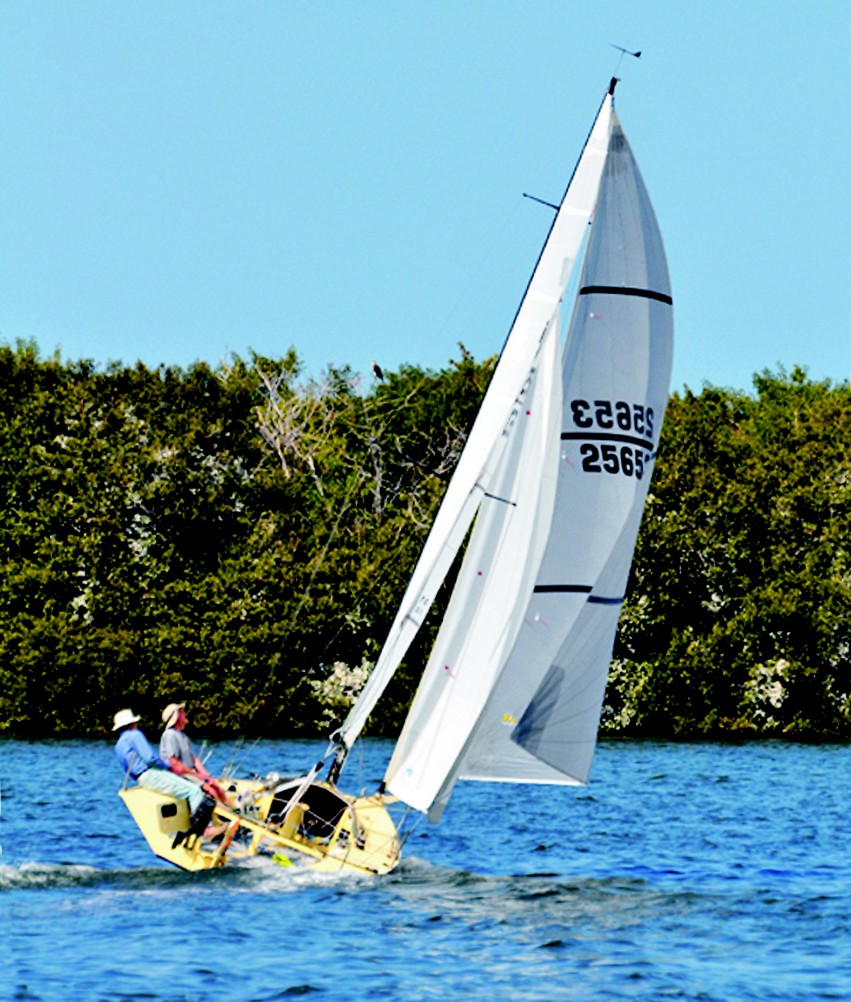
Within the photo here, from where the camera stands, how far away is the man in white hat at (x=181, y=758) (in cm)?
1866

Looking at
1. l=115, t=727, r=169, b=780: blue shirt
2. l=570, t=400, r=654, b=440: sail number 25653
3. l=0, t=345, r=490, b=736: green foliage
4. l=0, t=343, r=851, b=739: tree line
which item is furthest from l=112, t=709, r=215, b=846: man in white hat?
l=0, t=343, r=851, b=739: tree line

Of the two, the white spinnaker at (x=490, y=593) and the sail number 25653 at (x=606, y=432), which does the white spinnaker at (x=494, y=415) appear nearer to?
the white spinnaker at (x=490, y=593)

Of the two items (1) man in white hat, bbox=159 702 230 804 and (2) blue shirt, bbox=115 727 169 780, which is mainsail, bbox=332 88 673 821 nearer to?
(1) man in white hat, bbox=159 702 230 804

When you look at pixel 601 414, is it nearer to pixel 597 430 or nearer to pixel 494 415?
pixel 597 430

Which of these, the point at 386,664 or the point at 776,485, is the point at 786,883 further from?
the point at 776,485

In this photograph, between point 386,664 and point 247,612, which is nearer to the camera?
point 386,664

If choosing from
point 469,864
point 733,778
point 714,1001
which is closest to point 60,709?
point 733,778

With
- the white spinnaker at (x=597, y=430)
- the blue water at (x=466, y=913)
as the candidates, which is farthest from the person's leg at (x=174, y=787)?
the white spinnaker at (x=597, y=430)

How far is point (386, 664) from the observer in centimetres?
1833

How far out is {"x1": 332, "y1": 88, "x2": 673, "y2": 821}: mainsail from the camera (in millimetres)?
18531

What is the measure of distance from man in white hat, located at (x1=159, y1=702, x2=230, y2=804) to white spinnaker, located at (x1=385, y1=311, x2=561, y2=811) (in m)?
1.77

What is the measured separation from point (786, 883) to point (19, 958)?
29.1 feet

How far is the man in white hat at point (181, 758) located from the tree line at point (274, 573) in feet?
82.4

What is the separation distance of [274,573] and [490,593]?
2762 cm
